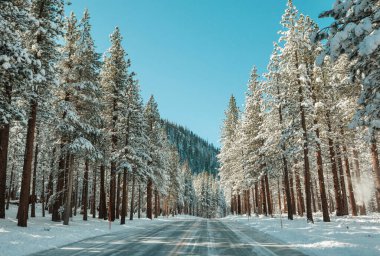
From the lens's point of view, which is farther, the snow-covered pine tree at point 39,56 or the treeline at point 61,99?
the snow-covered pine tree at point 39,56

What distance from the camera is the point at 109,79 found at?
32.8m

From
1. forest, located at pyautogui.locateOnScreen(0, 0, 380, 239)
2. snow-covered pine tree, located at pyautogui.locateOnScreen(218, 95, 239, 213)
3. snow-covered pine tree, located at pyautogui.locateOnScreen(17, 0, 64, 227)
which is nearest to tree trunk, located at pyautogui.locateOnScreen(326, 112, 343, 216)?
forest, located at pyautogui.locateOnScreen(0, 0, 380, 239)

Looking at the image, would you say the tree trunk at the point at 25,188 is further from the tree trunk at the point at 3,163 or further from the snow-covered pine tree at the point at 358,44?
Answer: the snow-covered pine tree at the point at 358,44

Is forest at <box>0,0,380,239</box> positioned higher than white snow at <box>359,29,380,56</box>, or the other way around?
forest at <box>0,0,380,239</box>

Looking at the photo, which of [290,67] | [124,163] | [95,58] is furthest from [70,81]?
[290,67]

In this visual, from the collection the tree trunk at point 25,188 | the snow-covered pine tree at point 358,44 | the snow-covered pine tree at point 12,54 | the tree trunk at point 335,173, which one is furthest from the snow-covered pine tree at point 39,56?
the tree trunk at point 335,173

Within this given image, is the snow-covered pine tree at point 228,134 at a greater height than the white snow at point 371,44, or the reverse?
the snow-covered pine tree at point 228,134

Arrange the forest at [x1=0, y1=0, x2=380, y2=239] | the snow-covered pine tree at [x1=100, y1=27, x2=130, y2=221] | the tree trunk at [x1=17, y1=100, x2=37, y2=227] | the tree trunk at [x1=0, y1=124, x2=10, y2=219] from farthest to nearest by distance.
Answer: the snow-covered pine tree at [x1=100, y1=27, x2=130, y2=221]
the tree trunk at [x1=0, y1=124, x2=10, y2=219]
the tree trunk at [x1=17, y1=100, x2=37, y2=227]
the forest at [x1=0, y1=0, x2=380, y2=239]

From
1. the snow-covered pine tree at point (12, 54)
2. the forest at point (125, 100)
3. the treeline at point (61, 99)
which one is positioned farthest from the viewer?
the treeline at point (61, 99)

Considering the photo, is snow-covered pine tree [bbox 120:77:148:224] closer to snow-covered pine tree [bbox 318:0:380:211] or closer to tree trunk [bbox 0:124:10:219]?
tree trunk [bbox 0:124:10:219]

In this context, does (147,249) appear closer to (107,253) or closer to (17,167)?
(107,253)

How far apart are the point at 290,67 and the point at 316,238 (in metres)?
15.1

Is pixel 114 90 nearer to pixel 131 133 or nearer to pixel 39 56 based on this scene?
pixel 131 133

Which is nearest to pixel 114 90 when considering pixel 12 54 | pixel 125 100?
pixel 125 100
